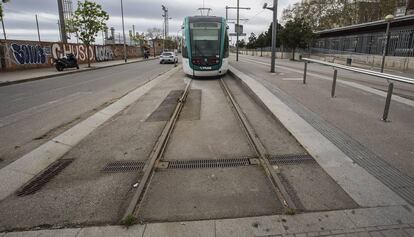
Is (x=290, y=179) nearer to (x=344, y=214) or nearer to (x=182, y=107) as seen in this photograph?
(x=344, y=214)

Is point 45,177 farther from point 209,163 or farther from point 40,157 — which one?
point 209,163

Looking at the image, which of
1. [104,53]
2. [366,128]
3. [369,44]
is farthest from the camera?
[104,53]

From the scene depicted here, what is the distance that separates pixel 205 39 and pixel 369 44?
2573cm

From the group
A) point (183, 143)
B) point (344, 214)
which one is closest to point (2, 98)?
Answer: point (183, 143)

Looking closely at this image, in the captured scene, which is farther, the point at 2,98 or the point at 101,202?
the point at 2,98

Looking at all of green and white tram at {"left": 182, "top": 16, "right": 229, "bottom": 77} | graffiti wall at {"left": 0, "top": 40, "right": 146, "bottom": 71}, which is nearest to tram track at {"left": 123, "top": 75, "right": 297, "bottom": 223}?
green and white tram at {"left": 182, "top": 16, "right": 229, "bottom": 77}

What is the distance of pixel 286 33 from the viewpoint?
43344 mm

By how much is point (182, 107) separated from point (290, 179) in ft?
17.5

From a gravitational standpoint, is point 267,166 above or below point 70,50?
below

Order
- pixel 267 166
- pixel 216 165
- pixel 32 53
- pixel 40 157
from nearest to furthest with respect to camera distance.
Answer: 1. pixel 267 166
2. pixel 216 165
3. pixel 40 157
4. pixel 32 53

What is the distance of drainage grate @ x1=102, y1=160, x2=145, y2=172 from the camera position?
432 centimetres

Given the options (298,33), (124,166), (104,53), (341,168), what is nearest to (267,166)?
(341,168)

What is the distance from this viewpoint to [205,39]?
48.1 feet

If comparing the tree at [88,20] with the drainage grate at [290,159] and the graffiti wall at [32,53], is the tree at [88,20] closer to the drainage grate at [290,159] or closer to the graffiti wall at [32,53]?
the graffiti wall at [32,53]
